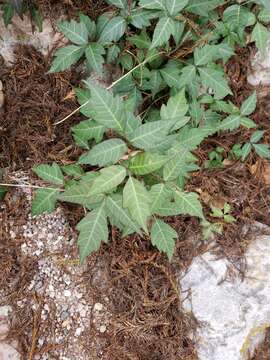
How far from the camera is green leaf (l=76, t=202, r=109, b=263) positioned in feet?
5.98

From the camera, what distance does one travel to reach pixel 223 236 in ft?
8.70

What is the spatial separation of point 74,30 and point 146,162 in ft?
3.31

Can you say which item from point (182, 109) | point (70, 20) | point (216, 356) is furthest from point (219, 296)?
point (70, 20)

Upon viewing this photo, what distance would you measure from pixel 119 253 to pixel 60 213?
43 centimetres

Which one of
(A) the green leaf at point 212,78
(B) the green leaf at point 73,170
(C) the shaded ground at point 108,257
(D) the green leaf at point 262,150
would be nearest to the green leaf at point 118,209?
(B) the green leaf at point 73,170

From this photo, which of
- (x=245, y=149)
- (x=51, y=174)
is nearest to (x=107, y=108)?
(x=51, y=174)

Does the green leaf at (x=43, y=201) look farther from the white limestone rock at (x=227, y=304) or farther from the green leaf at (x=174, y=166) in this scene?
the white limestone rock at (x=227, y=304)

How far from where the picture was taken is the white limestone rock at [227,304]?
2514mm

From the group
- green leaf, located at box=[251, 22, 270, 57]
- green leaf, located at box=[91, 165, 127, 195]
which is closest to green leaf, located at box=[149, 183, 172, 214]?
green leaf, located at box=[91, 165, 127, 195]

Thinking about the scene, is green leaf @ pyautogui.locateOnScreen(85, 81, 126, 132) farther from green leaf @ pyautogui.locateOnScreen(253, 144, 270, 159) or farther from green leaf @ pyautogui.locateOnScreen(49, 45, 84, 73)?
green leaf @ pyautogui.locateOnScreen(253, 144, 270, 159)

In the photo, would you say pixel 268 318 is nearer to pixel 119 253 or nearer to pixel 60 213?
pixel 119 253

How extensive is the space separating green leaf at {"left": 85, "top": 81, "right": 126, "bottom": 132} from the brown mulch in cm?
89

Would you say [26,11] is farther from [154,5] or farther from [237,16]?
[237,16]

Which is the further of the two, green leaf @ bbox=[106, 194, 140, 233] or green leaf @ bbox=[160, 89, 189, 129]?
green leaf @ bbox=[160, 89, 189, 129]
